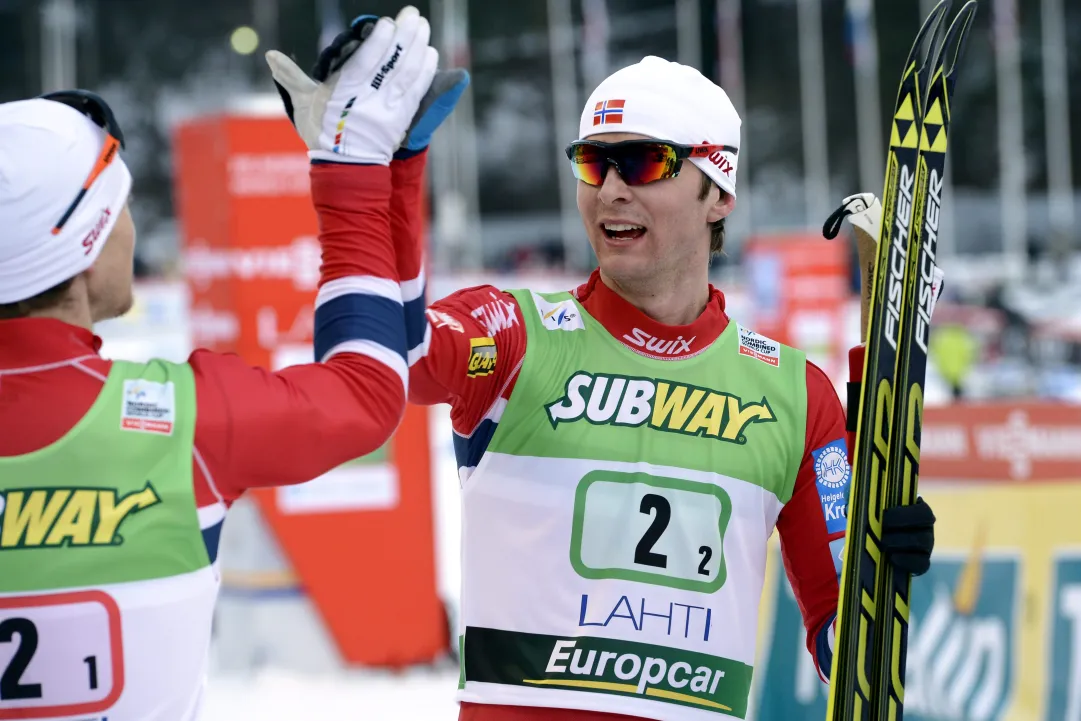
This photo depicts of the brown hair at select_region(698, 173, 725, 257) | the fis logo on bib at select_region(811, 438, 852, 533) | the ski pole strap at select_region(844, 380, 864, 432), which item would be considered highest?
the brown hair at select_region(698, 173, 725, 257)

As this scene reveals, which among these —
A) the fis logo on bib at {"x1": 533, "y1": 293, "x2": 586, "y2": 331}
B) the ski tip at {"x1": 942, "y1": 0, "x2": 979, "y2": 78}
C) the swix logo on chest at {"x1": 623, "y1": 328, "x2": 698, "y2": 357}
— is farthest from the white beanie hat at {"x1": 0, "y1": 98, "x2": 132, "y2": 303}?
the ski tip at {"x1": 942, "y1": 0, "x2": 979, "y2": 78}

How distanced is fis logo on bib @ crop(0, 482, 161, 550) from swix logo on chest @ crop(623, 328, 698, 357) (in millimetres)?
1160

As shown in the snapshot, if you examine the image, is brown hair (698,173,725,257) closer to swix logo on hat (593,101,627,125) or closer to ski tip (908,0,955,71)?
swix logo on hat (593,101,627,125)

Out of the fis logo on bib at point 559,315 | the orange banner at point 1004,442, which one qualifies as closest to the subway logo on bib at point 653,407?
the fis logo on bib at point 559,315

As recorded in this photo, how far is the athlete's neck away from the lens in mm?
2691

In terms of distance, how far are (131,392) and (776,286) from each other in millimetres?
14757

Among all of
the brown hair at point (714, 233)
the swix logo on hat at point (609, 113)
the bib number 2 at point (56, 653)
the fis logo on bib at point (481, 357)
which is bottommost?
the bib number 2 at point (56, 653)

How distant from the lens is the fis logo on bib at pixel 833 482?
262 centimetres

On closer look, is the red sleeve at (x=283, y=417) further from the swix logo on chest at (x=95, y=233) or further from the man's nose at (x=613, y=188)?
the man's nose at (x=613, y=188)

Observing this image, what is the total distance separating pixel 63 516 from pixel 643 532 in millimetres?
1132

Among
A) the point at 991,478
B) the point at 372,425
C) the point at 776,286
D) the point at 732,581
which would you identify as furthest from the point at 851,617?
the point at 776,286

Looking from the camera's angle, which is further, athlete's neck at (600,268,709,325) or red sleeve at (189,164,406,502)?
athlete's neck at (600,268,709,325)

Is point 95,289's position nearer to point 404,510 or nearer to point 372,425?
point 372,425

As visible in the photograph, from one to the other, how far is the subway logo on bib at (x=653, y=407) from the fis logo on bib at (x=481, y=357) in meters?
0.16
